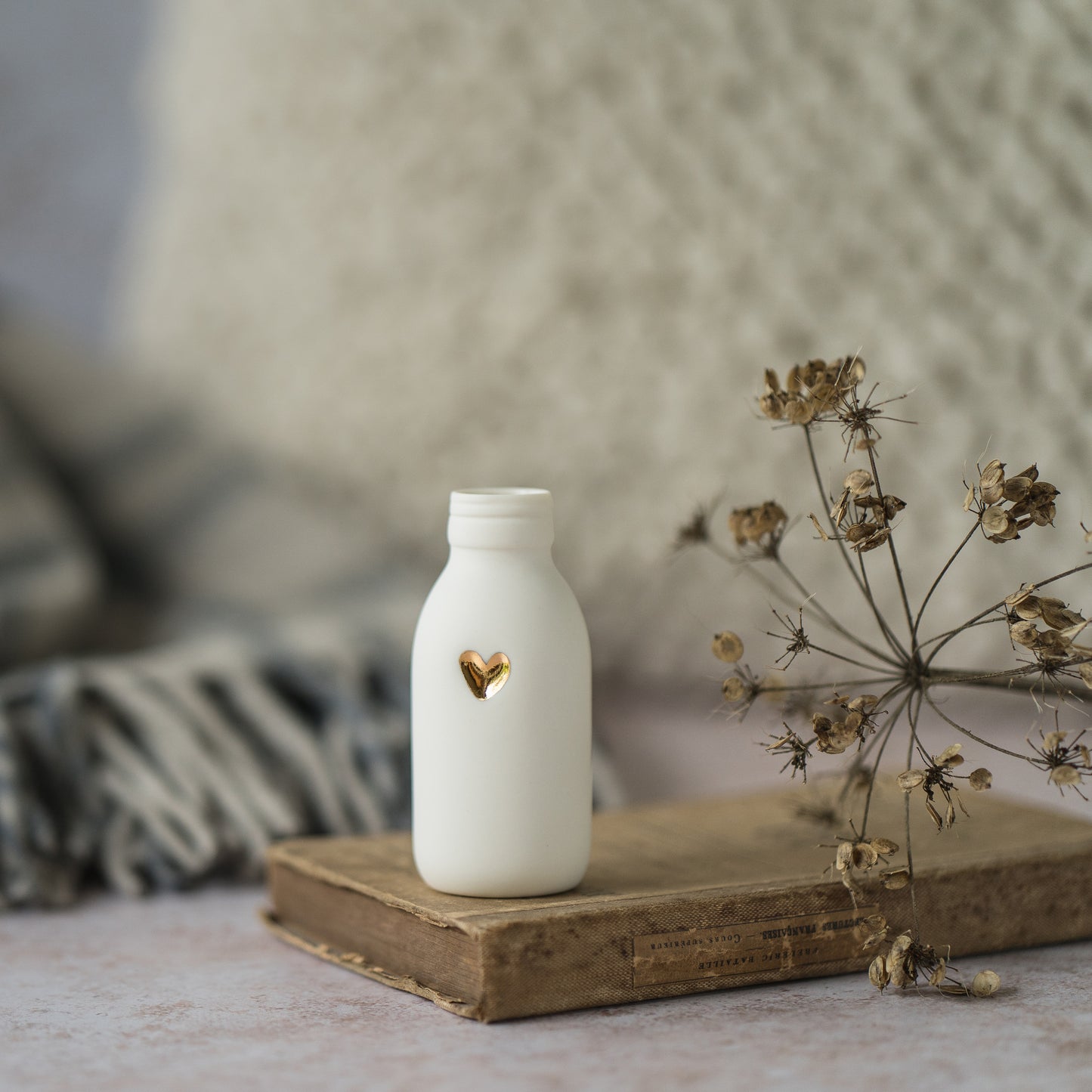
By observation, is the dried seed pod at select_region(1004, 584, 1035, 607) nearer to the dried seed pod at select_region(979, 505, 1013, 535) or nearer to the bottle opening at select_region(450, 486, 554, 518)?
the dried seed pod at select_region(979, 505, 1013, 535)

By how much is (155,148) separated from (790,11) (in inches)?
28.8

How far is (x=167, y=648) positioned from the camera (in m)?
0.95

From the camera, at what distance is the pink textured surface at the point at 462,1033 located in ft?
1.65

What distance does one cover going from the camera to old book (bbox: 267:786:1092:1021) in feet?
1.84

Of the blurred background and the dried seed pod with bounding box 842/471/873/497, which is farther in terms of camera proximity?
the blurred background

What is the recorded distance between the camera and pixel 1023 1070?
19.9 inches

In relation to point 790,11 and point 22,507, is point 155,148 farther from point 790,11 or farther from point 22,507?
point 790,11

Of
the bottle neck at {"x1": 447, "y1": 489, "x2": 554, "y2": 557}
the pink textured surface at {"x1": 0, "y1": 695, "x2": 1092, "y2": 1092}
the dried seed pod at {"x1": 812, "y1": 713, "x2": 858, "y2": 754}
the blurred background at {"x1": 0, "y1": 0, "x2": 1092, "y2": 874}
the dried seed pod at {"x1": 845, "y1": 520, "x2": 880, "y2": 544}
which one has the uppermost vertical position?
the blurred background at {"x1": 0, "y1": 0, "x2": 1092, "y2": 874}

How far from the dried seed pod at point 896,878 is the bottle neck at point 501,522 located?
0.20m

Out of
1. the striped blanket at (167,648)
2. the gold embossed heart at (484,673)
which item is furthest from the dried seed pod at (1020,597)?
the striped blanket at (167,648)

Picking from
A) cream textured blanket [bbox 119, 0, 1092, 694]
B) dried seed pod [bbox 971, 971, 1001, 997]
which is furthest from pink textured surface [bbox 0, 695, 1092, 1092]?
cream textured blanket [bbox 119, 0, 1092, 694]

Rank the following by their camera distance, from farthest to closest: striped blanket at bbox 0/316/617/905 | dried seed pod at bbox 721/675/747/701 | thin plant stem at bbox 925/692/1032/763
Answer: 1. striped blanket at bbox 0/316/617/905
2. dried seed pod at bbox 721/675/747/701
3. thin plant stem at bbox 925/692/1032/763

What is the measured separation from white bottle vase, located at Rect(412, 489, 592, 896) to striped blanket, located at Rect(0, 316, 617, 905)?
268 mm

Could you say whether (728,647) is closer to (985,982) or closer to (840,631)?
(840,631)
